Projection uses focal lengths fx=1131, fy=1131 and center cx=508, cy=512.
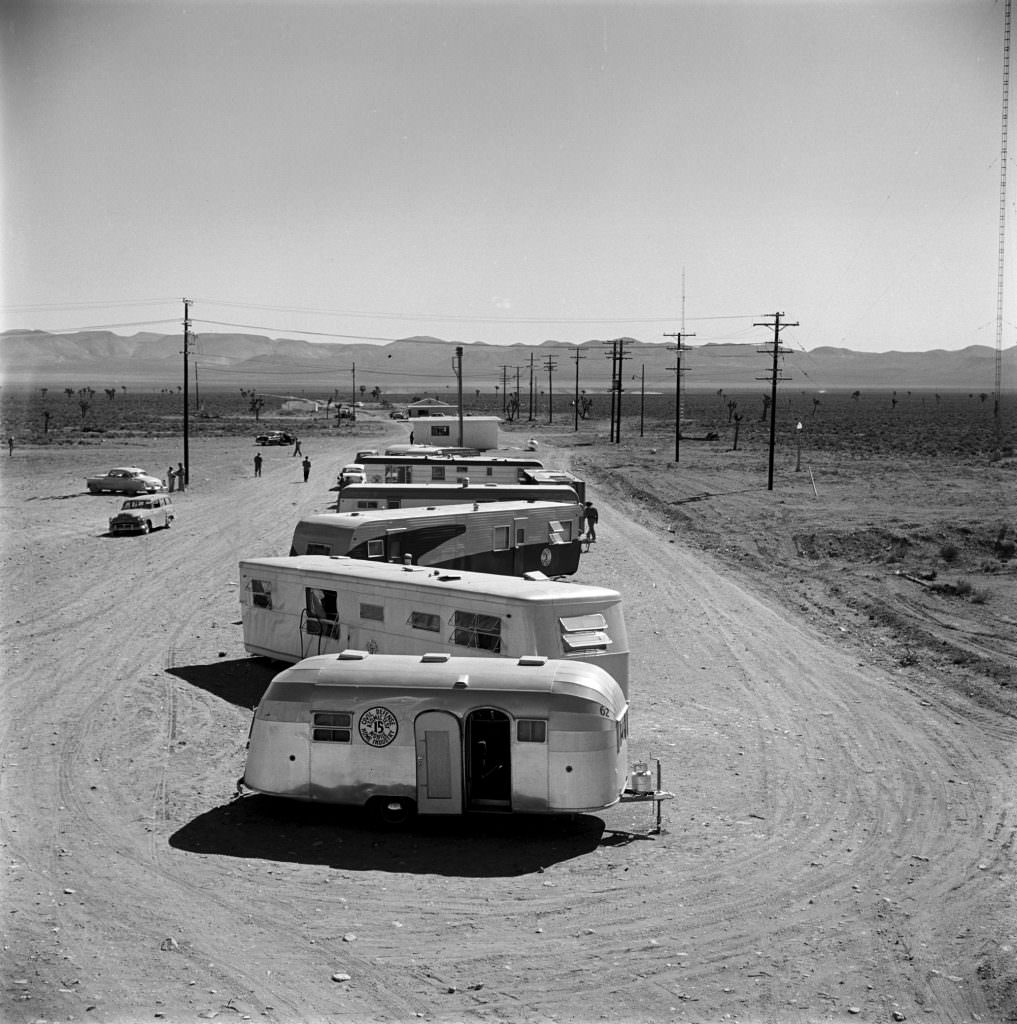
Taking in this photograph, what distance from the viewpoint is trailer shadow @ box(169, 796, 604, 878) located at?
12688 millimetres

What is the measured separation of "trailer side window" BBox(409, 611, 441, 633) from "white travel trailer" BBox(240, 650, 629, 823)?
382 centimetres

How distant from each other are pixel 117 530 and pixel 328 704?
27.0 meters

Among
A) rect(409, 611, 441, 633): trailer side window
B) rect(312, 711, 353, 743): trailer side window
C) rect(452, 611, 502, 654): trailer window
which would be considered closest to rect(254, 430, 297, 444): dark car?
rect(409, 611, 441, 633): trailer side window

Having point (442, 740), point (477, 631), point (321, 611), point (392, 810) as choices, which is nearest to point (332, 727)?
point (392, 810)

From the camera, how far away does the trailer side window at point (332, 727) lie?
1338 centimetres

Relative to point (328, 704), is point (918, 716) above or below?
below

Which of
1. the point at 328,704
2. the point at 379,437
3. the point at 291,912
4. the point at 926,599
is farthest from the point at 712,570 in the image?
the point at 379,437

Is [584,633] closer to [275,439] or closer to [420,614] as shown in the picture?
[420,614]

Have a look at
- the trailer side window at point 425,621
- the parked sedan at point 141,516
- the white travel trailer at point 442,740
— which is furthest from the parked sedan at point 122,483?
the white travel trailer at point 442,740

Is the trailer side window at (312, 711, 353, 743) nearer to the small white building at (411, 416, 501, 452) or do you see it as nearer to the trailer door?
the trailer door

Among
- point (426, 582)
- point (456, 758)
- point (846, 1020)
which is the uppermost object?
point (426, 582)

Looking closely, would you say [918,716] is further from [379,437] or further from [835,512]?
[379,437]

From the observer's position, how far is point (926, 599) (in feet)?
90.6

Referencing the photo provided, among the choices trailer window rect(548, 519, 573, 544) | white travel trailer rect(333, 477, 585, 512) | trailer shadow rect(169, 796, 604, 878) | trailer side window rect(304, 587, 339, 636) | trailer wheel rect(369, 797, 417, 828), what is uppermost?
white travel trailer rect(333, 477, 585, 512)
